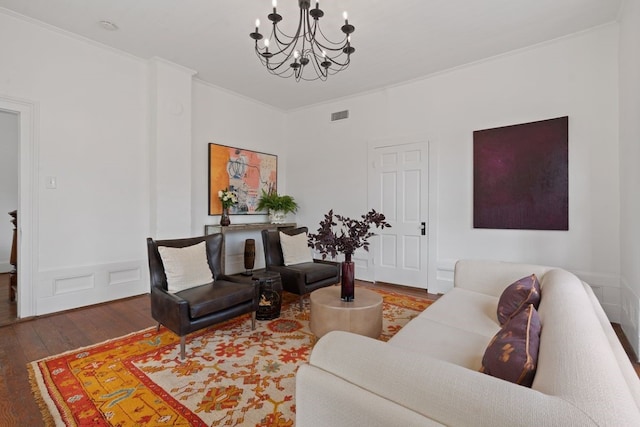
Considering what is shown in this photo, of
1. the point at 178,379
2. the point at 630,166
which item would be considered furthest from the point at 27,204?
the point at 630,166

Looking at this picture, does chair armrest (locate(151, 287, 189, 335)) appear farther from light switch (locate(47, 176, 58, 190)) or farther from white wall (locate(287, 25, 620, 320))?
white wall (locate(287, 25, 620, 320))

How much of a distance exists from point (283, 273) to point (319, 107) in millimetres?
3368

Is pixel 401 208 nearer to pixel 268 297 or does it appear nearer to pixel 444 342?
pixel 268 297

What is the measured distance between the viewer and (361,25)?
10.7ft

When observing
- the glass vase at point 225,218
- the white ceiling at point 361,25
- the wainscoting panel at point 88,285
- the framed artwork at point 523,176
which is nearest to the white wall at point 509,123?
the framed artwork at point 523,176

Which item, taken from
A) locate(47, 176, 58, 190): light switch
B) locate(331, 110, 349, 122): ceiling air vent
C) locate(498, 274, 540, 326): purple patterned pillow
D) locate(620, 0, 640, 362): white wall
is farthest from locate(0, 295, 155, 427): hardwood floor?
locate(620, 0, 640, 362): white wall

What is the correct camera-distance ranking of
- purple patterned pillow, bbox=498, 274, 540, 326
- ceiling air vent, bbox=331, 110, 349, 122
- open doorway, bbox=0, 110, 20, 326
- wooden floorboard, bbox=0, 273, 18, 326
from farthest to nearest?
open doorway, bbox=0, 110, 20, 326
ceiling air vent, bbox=331, 110, 349, 122
wooden floorboard, bbox=0, 273, 18, 326
purple patterned pillow, bbox=498, 274, 540, 326

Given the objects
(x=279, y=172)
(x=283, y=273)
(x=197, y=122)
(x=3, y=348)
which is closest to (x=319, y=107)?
(x=279, y=172)

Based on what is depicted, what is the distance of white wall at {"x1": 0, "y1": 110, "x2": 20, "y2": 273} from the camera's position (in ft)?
17.7

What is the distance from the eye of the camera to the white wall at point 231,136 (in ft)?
15.6

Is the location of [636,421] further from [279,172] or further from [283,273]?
[279,172]

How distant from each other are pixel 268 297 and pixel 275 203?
8.18ft

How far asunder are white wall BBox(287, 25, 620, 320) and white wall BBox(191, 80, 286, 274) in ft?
3.65

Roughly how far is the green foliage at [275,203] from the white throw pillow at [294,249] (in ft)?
4.68
